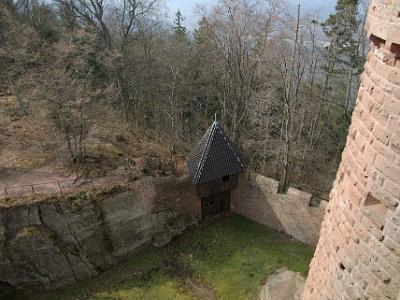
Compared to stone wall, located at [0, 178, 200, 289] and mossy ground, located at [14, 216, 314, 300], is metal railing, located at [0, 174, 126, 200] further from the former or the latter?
mossy ground, located at [14, 216, 314, 300]

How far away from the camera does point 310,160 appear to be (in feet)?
62.4

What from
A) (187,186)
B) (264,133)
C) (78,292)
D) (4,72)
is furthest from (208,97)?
(78,292)

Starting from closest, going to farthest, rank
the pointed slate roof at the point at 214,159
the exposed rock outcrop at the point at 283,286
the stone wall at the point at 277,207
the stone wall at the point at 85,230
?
the exposed rock outcrop at the point at 283,286 < the stone wall at the point at 85,230 < the stone wall at the point at 277,207 < the pointed slate roof at the point at 214,159

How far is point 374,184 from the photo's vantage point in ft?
9.64

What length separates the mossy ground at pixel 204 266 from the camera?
42.2ft

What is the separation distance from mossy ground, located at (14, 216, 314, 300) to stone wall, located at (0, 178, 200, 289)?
461mm

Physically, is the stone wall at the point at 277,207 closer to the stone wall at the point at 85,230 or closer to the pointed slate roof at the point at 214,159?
the pointed slate roof at the point at 214,159

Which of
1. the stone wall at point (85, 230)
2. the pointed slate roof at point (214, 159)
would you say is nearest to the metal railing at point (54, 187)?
the stone wall at point (85, 230)

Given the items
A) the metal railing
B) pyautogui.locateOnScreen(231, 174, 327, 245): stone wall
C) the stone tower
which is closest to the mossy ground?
pyautogui.locateOnScreen(231, 174, 327, 245): stone wall

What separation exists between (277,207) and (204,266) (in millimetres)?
3724

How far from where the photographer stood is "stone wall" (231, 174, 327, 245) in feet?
46.3

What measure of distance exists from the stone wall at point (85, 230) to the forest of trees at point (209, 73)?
298cm

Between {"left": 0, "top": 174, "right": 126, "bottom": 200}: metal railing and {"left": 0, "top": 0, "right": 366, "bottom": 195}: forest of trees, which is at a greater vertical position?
{"left": 0, "top": 0, "right": 366, "bottom": 195}: forest of trees

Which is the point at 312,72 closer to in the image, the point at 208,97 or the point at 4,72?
the point at 208,97
